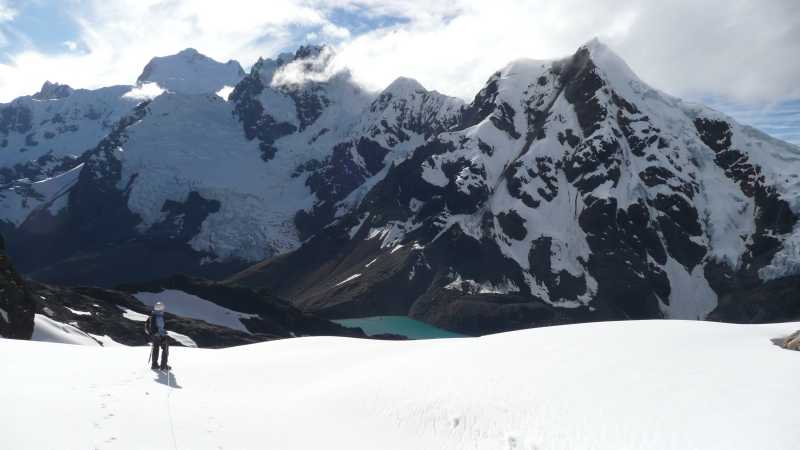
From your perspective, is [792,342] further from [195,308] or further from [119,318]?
[195,308]

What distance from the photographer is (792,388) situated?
21250mm

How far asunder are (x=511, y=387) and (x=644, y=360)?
5366 mm

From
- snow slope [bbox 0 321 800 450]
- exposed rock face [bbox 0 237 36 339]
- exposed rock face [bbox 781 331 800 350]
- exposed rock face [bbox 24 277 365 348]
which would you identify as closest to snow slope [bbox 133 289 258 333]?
exposed rock face [bbox 24 277 365 348]

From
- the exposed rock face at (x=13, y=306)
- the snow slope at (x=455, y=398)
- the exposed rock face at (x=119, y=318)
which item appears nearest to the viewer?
the snow slope at (x=455, y=398)

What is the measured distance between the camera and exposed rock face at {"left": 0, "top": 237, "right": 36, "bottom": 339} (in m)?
53.3

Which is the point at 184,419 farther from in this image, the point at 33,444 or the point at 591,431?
the point at 591,431

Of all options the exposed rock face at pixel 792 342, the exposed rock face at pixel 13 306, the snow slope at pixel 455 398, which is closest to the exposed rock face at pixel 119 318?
the exposed rock face at pixel 13 306

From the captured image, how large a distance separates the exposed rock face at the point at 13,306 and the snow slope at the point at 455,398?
909 inches

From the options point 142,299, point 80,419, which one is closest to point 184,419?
point 80,419

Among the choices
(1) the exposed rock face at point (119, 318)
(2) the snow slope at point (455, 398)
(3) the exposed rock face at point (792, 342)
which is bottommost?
(2) the snow slope at point (455, 398)

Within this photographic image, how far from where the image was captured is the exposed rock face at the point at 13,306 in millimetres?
53344

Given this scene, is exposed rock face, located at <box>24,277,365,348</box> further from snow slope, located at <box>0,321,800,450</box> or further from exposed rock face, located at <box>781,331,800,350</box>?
exposed rock face, located at <box>781,331,800,350</box>

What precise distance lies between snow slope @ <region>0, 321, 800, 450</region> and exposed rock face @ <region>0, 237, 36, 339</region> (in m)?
23.1

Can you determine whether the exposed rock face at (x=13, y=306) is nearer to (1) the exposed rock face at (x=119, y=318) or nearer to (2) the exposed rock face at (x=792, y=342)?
(1) the exposed rock face at (x=119, y=318)
